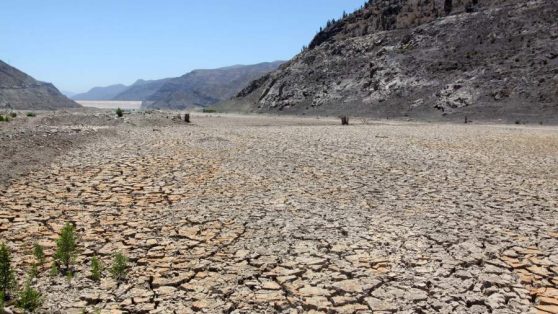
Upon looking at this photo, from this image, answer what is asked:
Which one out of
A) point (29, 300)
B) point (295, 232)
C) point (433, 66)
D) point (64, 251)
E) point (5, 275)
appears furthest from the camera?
point (433, 66)

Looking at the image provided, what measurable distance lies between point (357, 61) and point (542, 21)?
21.8 metres

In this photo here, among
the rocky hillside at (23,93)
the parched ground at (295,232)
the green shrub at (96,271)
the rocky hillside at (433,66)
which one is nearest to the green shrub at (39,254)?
the parched ground at (295,232)

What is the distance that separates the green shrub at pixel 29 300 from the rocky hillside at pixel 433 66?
3931 cm

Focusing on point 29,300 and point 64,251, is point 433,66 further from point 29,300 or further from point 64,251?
point 29,300

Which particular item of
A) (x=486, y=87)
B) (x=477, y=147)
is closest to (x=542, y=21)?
(x=486, y=87)

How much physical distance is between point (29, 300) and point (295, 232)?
3.76m

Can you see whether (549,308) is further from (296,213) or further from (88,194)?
(88,194)

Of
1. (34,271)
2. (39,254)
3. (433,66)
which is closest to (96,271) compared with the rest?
(34,271)

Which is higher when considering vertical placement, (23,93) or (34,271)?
(23,93)

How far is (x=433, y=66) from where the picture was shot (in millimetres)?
50875

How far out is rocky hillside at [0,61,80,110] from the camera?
7870cm

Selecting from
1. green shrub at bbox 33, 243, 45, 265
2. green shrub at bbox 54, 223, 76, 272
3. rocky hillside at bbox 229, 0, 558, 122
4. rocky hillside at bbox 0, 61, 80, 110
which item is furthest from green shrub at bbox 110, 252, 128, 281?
rocky hillside at bbox 0, 61, 80, 110

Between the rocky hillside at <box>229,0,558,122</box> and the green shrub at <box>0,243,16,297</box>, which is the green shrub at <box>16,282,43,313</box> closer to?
the green shrub at <box>0,243,16,297</box>

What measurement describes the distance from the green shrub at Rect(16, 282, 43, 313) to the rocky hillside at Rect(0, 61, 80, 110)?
266 feet
